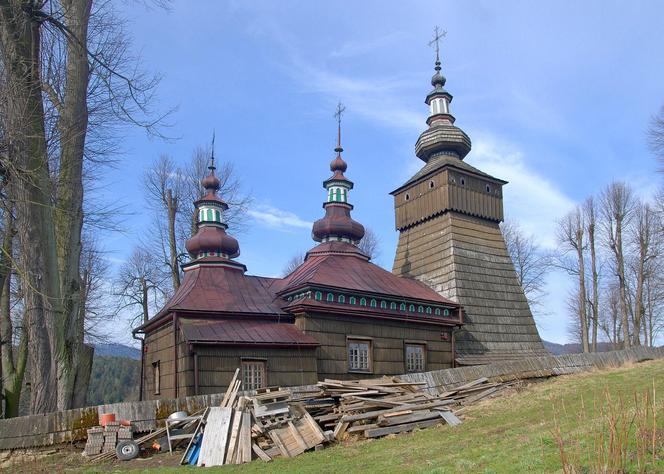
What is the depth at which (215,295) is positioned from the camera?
800 inches

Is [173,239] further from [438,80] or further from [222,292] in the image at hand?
[438,80]

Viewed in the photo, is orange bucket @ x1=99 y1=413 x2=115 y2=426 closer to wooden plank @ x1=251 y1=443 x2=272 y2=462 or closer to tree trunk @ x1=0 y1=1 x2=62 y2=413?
wooden plank @ x1=251 y1=443 x2=272 y2=462

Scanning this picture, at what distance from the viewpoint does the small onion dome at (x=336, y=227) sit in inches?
989

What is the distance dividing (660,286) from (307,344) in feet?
74.5

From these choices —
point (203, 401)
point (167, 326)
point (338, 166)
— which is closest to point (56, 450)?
point (203, 401)

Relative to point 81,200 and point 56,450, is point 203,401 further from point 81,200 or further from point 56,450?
point 81,200

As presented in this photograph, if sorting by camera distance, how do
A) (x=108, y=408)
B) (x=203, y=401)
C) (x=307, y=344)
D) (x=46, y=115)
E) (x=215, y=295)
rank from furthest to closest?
(x=215, y=295) < (x=307, y=344) < (x=203, y=401) < (x=108, y=408) < (x=46, y=115)

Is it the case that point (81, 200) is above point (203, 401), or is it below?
above

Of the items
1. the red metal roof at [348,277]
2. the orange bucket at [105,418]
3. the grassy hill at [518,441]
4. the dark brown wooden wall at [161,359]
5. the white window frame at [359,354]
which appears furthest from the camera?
the red metal roof at [348,277]

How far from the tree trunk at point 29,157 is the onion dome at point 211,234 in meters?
13.1

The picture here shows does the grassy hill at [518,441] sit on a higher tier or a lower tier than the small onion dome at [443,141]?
lower

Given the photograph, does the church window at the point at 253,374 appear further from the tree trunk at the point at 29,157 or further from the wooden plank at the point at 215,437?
the tree trunk at the point at 29,157

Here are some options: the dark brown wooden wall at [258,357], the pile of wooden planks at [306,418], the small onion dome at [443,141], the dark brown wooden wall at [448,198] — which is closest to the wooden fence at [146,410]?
the pile of wooden planks at [306,418]

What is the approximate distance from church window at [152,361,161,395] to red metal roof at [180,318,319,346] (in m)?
2.97
